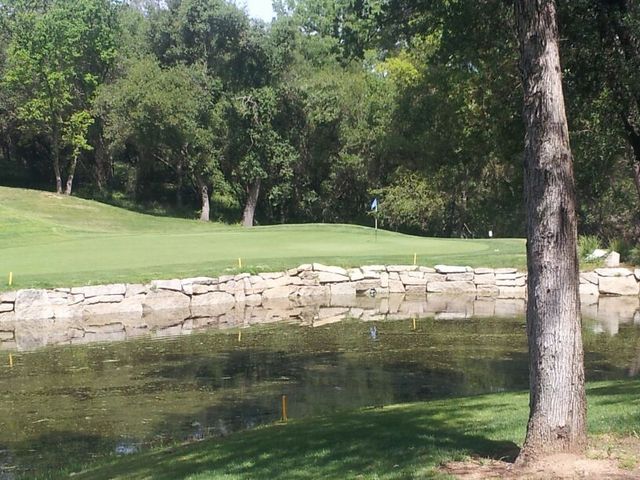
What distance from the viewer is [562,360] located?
14.9 ft

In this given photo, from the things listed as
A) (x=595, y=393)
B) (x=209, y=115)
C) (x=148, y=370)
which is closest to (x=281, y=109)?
(x=209, y=115)

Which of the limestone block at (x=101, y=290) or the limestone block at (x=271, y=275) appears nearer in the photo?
the limestone block at (x=101, y=290)

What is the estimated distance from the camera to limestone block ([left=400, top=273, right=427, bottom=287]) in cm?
1969

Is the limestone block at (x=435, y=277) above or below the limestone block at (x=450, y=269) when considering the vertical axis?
below

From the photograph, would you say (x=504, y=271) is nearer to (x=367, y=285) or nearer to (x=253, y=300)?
(x=367, y=285)

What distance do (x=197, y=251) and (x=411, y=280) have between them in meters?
6.30

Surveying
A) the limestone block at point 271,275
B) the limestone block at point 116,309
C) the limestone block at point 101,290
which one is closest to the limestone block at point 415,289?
the limestone block at point 271,275

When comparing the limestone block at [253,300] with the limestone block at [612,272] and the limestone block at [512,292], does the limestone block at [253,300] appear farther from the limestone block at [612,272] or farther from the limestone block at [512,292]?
the limestone block at [612,272]

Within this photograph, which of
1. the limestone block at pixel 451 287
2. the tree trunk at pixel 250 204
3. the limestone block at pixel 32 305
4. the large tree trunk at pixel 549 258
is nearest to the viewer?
the large tree trunk at pixel 549 258

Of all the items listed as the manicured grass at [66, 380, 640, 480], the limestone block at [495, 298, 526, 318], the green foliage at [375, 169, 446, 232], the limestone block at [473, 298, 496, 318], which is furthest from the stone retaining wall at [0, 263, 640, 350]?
the green foliage at [375, 169, 446, 232]

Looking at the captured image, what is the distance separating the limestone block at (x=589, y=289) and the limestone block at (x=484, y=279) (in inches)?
92.7

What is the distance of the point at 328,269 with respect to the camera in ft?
63.5

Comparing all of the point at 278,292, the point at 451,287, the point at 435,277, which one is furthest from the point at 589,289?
the point at 278,292

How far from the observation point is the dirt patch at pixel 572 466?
4305mm
